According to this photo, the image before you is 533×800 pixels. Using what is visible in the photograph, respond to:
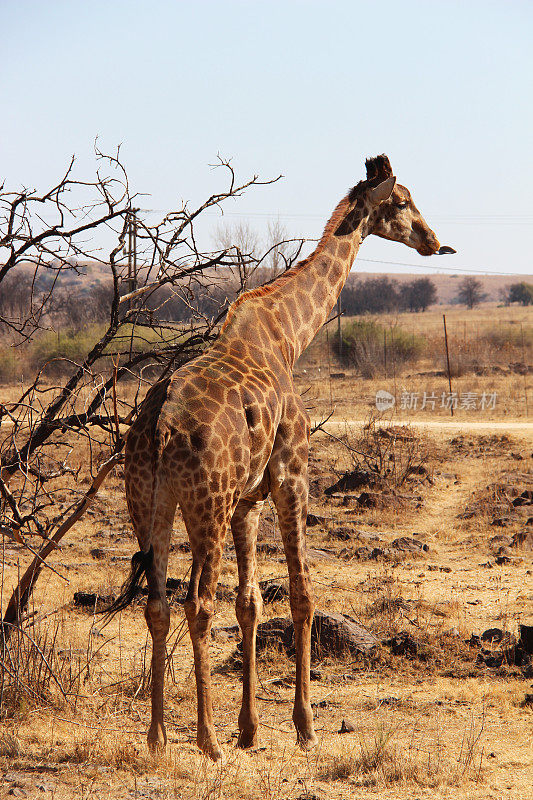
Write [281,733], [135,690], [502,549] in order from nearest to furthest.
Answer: [281,733], [135,690], [502,549]

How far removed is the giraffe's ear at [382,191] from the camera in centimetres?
622

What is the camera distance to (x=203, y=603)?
441cm

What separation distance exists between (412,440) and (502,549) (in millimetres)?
5934

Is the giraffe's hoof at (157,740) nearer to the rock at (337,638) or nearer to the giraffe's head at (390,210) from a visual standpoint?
the rock at (337,638)

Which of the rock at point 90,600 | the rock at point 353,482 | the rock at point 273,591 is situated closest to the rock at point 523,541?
the rock at point 353,482

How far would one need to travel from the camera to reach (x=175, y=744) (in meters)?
4.88

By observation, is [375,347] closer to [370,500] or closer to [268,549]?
[370,500]

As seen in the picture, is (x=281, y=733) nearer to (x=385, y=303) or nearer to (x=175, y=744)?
(x=175, y=744)

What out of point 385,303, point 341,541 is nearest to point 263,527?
point 341,541

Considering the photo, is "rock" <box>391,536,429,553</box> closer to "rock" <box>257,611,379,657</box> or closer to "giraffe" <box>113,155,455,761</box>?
"rock" <box>257,611,379,657</box>

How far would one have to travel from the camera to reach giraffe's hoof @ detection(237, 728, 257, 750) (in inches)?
193

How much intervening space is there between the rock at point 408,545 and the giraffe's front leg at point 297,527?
4.63 metres

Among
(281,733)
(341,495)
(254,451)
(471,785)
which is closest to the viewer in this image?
(471,785)

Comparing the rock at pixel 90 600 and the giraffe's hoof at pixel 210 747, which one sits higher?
the giraffe's hoof at pixel 210 747
